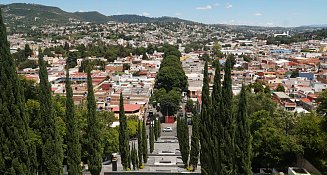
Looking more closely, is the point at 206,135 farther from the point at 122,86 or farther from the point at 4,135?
the point at 122,86

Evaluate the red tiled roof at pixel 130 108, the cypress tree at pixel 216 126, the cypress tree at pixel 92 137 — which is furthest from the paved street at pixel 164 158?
the cypress tree at pixel 216 126

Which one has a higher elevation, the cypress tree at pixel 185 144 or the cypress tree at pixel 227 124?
the cypress tree at pixel 227 124

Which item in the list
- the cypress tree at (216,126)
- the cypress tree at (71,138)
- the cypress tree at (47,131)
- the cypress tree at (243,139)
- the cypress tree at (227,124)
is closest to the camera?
the cypress tree at (243,139)

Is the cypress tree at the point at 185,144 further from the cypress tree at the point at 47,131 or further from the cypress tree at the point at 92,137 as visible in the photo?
the cypress tree at the point at 47,131

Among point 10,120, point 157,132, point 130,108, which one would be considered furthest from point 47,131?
point 130,108

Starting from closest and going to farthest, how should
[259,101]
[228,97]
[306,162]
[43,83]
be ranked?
[43,83] < [228,97] < [306,162] < [259,101]

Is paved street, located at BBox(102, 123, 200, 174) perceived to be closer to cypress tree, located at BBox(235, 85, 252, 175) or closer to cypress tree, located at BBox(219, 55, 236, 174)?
cypress tree, located at BBox(219, 55, 236, 174)

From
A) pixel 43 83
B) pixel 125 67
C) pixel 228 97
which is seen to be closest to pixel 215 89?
pixel 228 97
